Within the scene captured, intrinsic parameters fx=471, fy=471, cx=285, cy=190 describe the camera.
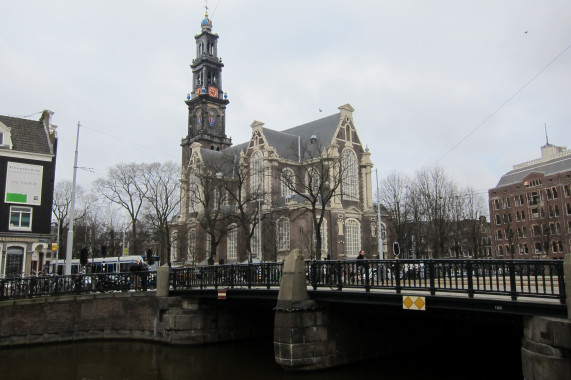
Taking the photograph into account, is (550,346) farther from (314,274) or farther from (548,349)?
(314,274)

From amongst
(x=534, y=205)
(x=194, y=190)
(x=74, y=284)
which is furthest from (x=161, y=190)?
(x=534, y=205)

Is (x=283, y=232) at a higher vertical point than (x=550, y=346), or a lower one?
higher

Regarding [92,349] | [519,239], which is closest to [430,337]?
[92,349]

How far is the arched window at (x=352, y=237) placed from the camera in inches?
2451

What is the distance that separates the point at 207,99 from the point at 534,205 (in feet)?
194

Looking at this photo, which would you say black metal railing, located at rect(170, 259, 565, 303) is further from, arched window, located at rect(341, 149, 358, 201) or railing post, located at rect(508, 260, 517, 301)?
arched window, located at rect(341, 149, 358, 201)

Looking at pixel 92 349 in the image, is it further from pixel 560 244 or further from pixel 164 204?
pixel 560 244

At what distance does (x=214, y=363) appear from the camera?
65.3 ft

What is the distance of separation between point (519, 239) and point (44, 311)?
69.5 metres

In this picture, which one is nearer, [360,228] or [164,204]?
[164,204]

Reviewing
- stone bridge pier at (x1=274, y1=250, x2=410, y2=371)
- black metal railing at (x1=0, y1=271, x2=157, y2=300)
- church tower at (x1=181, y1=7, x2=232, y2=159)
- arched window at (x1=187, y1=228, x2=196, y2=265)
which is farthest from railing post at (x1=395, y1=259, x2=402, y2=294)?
church tower at (x1=181, y1=7, x2=232, y2=159)

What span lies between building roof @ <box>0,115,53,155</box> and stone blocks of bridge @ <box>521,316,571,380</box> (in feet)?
121

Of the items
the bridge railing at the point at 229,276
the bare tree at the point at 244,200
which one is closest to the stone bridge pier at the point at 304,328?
the bridge railing at the point at 229,276

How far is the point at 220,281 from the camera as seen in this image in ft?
73.8
